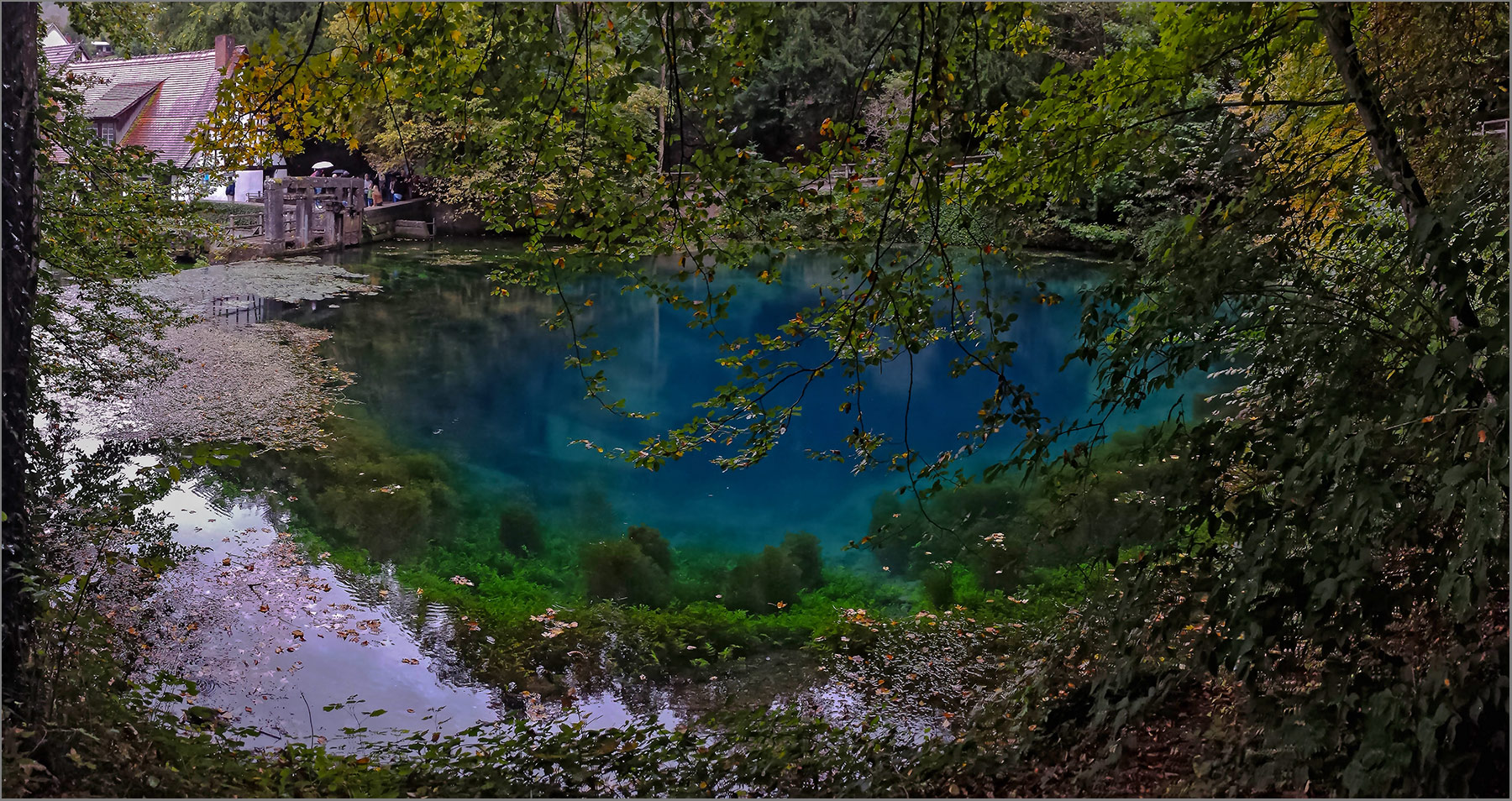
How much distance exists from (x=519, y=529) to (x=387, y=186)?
25744 millimetres

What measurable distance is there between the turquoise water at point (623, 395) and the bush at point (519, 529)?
0.19 m

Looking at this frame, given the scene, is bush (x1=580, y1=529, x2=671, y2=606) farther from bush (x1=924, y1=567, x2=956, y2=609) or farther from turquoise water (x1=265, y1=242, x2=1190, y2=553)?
bush (x1=924, y1=567, x2=956, y2=609)

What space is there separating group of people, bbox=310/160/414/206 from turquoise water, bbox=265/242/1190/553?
8246mm

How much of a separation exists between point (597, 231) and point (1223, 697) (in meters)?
3.22

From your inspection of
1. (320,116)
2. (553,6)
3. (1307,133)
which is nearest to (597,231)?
(553,6)

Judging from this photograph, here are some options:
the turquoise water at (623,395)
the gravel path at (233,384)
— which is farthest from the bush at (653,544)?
the gravel path at (233,384)

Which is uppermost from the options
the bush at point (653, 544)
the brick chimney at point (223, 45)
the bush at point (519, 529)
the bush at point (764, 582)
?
the brick chimney at point (223, 45)

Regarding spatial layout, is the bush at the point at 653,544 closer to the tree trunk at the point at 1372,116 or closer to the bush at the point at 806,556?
the bush at the point at 806,556

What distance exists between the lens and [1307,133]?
6742 mm

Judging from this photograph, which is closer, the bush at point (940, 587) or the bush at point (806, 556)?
the bush at point (940, 587)

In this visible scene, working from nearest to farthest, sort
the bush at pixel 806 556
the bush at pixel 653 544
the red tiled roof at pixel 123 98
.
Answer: the bush at pixel 806 556 → the bush at pixel 653 544 → the red tiled roof at pixel 123 98

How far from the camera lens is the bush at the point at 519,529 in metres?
8.01

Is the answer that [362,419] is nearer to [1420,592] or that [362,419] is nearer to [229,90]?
[229,90]

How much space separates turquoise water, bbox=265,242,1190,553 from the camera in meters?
9.35
